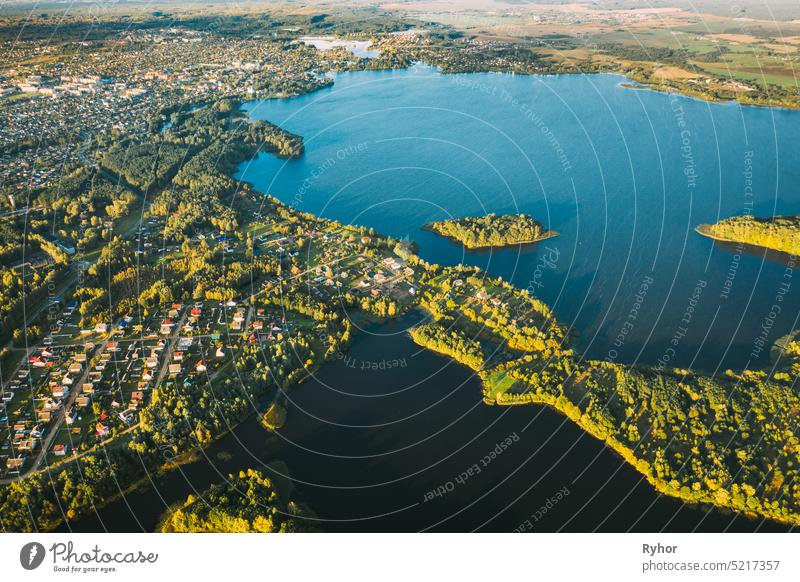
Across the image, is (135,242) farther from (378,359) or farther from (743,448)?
(743,448)

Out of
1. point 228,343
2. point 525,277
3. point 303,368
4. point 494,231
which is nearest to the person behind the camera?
point 303,368

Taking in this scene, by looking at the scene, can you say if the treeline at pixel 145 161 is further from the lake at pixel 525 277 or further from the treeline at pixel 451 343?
the treeline at pixel 451 343

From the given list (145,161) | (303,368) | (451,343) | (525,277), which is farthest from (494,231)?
(145,161)

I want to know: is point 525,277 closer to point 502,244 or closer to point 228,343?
point 502,244

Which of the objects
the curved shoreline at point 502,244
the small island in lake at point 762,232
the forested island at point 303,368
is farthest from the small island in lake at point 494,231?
the small island in lake at point 762,232

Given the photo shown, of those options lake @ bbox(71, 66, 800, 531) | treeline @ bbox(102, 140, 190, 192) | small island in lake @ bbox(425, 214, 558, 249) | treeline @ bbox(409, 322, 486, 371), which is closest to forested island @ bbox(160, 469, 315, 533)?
lake @ bbox(71, 66, 800, 531)

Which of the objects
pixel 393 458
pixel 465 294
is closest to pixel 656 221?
pixel 465 294
